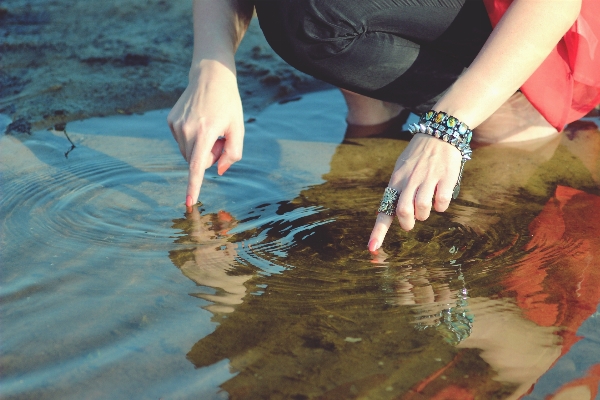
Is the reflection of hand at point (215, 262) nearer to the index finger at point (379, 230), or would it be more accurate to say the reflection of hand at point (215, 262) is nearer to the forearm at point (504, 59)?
the index finger at point (379, 230)

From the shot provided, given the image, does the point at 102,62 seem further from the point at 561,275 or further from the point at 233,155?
the point at 561,275

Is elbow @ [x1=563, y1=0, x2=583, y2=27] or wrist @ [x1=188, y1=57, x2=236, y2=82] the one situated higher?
elbow @ [x1=563, y1=0, x2=583, y2=27]

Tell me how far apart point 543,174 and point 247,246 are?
43.8 inches

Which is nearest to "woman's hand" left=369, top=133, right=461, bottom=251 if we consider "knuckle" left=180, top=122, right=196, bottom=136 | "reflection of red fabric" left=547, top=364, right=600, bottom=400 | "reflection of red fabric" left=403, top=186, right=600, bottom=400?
"reflection of red fabric" left=403, top=186, right=600, bottom=400

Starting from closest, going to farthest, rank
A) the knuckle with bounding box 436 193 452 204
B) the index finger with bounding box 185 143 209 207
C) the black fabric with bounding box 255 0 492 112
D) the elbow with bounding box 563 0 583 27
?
the knuckle with bounding box 436 193 452 204
the elbow with bounding box 563 0 583 27
the index finger with bounding box 185 143 209 207
the black fabric with bounding box 255 0 492 112

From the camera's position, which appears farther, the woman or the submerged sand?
the submerged sand

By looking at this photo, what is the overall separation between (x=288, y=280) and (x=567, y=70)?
1.18 m

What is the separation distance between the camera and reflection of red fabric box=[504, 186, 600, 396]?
1503mm

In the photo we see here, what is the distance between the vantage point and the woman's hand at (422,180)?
148cm

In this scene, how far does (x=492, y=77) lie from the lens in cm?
157

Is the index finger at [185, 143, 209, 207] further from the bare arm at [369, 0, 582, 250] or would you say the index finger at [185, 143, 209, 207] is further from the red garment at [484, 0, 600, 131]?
the red garment at [484, 0, 600, 131]

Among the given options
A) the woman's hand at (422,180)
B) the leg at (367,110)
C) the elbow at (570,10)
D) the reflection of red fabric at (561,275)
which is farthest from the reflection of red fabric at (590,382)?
the leg at (367,110)

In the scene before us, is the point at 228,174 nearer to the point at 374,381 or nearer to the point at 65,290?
the point at 65,290

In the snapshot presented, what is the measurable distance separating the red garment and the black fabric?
220mm
